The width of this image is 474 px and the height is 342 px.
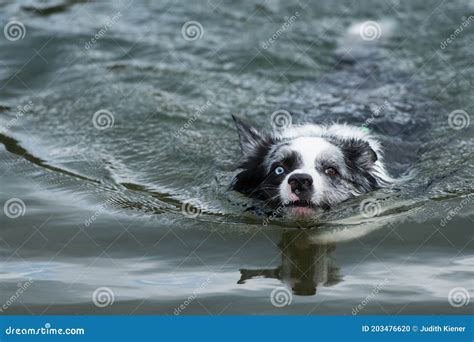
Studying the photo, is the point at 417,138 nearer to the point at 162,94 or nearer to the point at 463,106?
the point at 463,106

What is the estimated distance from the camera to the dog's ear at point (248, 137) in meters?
7.62

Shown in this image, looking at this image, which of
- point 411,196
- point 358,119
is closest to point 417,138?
point 358,119

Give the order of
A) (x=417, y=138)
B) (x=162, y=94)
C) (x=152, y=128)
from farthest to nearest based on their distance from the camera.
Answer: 1. (x=162, y=94)
2. (x=152, y=128)
3. (x=417, y=138)

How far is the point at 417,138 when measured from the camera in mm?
8562

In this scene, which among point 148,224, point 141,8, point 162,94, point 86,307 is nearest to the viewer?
point 86,307

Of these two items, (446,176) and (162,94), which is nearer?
(446,176)

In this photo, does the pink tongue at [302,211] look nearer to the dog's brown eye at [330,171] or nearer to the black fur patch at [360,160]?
the dog's brown eye at [330,171]

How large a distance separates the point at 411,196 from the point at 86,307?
3.41m
